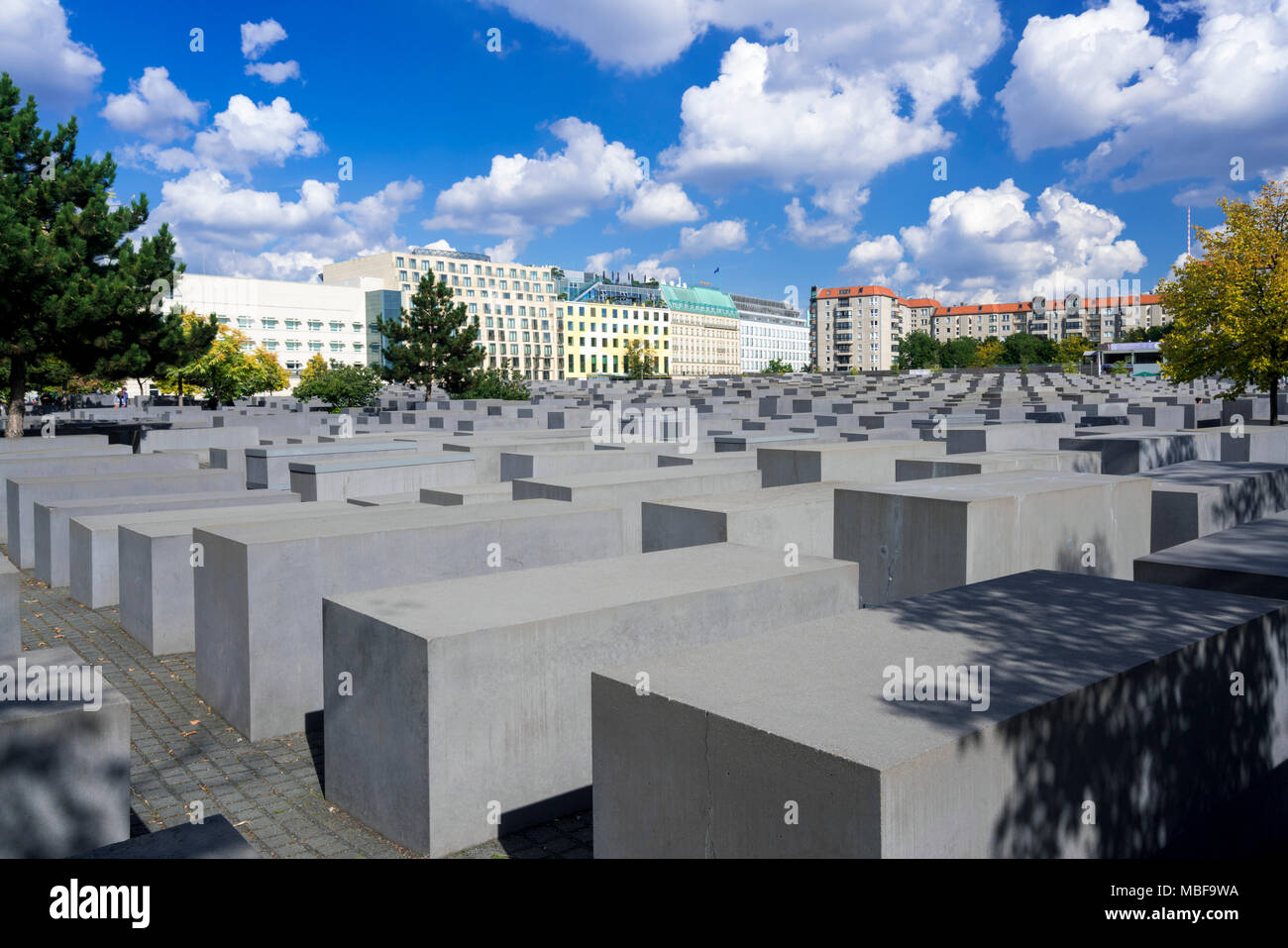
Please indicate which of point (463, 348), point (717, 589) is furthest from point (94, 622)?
point (463, 348)

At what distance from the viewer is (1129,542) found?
902 cm

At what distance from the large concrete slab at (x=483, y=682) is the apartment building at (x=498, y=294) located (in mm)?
127269

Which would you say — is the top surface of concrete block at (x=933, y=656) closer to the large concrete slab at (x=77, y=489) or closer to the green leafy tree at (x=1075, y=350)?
the large concrete slab at (x=77, y=489)

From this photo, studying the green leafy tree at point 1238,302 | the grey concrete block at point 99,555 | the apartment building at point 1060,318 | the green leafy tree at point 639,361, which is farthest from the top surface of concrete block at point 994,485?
the apartment building at point 1060,318

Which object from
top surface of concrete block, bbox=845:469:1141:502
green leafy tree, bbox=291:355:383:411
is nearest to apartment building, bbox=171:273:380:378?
green leafy tree, bbox=291:355:383:411

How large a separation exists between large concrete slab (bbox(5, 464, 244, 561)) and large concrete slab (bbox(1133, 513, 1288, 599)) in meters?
12.0

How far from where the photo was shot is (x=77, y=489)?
1362 centimetres

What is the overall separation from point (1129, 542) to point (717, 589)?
515 centimetres

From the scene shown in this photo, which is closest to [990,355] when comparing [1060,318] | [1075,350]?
[1075,350]

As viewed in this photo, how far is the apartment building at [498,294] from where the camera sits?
132 meters

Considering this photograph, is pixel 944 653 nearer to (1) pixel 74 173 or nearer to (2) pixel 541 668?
(2) pixel 541 668

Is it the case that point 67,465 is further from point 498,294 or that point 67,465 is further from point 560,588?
point 498,294

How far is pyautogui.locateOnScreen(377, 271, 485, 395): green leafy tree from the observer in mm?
47719

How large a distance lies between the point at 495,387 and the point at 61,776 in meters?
41.7
